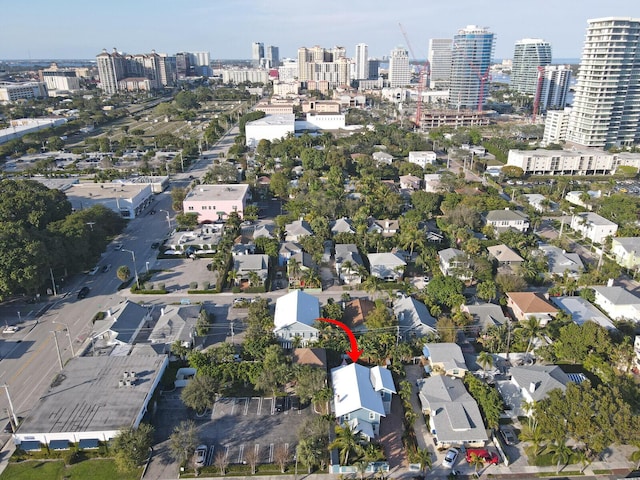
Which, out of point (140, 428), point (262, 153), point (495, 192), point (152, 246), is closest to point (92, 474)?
point (140, 428)

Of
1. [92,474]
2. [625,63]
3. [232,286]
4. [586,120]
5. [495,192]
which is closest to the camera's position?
[92,474]

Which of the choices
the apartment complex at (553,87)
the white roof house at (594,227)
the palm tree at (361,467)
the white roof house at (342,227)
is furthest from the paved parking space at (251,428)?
the apartment complex at (553,87)

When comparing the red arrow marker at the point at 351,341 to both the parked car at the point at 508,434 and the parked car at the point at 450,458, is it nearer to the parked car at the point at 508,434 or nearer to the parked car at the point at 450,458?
the parked car at the point at 450,458

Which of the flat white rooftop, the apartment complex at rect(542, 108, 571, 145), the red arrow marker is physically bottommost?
the red arrow marker

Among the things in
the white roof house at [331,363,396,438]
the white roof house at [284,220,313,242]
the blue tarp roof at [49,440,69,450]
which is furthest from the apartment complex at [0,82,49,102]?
the white roof house at [331,363,396,438]

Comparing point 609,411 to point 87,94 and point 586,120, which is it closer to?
point 586,120

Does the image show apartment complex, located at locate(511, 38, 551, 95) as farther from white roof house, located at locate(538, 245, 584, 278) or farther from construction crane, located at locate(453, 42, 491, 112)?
white roof house, located at locate(538, 245, 584, 278)

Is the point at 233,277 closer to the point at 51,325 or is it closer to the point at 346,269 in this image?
the point at 346,269
